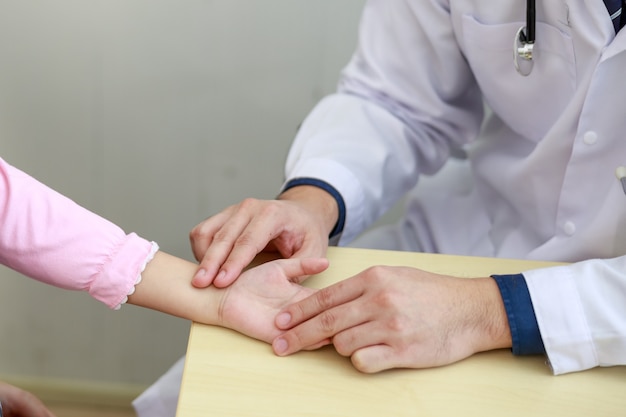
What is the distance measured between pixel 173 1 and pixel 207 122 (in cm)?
27

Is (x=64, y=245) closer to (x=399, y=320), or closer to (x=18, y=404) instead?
(x=18, y=404)

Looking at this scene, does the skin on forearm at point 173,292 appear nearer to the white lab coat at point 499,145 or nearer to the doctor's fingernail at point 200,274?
the doctor's fingernail at point 200,274

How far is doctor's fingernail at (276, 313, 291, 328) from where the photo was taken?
0.85 meters

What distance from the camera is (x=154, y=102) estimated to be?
1753 mm

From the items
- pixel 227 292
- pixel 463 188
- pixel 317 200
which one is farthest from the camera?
pixel 463 188

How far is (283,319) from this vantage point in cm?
85

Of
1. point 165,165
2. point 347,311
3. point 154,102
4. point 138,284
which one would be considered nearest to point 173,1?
point 154,102

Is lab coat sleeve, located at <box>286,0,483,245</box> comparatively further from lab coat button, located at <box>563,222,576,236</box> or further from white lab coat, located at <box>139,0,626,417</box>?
lab coat button, located at <box>563,222,576,236</box>

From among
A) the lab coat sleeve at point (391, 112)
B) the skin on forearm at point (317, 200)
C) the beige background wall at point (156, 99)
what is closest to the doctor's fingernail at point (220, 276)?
the skin on forearm at point (317, 200)

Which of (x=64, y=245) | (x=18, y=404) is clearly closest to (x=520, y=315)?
(x=64, y=245)

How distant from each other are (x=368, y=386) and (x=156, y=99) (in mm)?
1126

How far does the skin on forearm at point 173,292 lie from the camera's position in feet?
2.91

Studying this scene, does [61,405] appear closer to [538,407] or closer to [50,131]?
[50,131]

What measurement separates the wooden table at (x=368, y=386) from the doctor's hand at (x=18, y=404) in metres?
0.32
